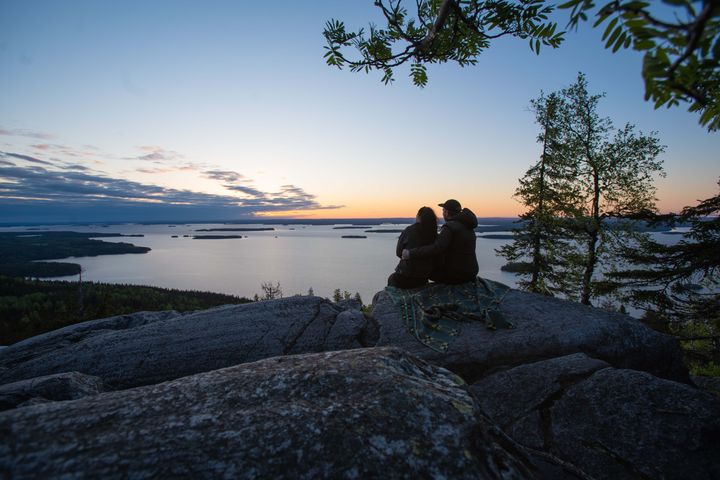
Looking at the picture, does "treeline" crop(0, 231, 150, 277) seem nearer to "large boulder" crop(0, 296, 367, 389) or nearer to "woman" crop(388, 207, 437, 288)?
"large boulder" crop(0, 296, 367, 389)

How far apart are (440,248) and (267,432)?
5.46 m

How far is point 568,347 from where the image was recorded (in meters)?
6.30

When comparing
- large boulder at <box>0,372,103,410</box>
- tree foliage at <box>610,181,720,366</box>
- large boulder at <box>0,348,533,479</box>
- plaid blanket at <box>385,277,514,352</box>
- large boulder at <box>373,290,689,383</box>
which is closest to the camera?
large boulder at <box>0,348,533,479</box>

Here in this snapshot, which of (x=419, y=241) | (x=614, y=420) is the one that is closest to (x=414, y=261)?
(x=419, y=241)

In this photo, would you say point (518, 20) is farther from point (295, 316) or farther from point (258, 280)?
point (258, 280)

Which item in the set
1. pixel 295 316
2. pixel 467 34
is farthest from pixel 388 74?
pixel 295 316

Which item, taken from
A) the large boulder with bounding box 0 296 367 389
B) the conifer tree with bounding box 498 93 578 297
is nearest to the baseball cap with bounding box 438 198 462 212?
the large boulder with bounding box 0 296 367 389

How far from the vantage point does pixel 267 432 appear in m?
2.25

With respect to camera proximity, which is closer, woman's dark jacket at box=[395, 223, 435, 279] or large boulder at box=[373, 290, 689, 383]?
large boulder at box=[373, 290, 689, 383]

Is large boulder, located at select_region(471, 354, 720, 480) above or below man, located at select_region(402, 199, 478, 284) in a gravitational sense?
below

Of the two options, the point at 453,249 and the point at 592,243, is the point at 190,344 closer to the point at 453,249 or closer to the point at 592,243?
the point at 453,249

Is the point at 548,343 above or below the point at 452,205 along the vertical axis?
below

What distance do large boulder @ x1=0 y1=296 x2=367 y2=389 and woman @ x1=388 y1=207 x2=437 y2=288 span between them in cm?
164

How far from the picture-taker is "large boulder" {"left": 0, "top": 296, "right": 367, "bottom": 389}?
614cm
